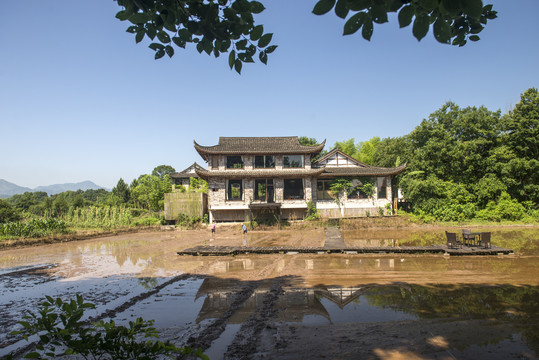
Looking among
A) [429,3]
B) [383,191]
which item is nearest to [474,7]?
[429,3]

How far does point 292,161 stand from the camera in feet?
95.7

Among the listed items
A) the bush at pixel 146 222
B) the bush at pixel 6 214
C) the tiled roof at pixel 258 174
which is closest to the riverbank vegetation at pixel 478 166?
the tiled roof at pixel 258 174

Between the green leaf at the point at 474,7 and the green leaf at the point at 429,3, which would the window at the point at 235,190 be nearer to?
the green leaf at the point at 429,3

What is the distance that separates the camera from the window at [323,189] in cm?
2912

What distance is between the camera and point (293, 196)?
93.5 ft

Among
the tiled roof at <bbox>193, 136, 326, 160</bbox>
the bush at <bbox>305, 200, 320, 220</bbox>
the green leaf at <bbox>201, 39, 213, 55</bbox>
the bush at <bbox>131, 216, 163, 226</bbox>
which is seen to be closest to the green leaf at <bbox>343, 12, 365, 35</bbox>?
the green leaf at <bbox>201, 39, 213, 55</bbox>

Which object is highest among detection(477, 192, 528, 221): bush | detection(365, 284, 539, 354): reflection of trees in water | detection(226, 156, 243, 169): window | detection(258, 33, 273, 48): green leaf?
detection(226, 156, 243, 169): window

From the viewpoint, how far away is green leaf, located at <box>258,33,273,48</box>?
2737mm

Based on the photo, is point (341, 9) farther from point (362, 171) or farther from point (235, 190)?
point (362, 171)

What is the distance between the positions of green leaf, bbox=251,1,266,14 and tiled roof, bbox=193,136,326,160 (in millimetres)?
25401

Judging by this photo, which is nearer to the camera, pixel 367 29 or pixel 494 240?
pixel 367 29

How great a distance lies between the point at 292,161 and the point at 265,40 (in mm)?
26515

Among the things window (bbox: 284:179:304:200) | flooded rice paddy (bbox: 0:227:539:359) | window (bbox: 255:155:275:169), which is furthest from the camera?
window (bbox: 255:155:275:169)

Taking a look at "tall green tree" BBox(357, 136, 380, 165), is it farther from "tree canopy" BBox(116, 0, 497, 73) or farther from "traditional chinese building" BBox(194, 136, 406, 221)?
"tree canopy" BBox(116, 0, 497, 73)
